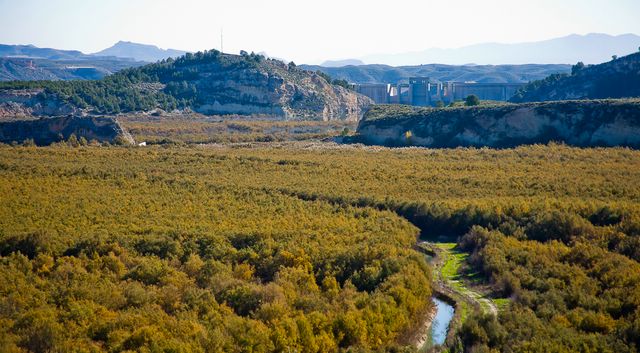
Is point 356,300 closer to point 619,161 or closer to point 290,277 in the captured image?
point 290,277

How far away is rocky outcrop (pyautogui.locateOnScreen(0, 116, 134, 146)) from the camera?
9344 centimetres

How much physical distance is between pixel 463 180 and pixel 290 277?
29004mm

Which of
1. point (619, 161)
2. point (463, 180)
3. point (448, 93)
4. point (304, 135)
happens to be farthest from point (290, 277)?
point (448, 93)

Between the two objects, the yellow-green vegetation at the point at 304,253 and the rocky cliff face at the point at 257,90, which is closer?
the yellow-green vegetation at the point at 304,253

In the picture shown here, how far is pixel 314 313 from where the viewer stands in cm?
2870

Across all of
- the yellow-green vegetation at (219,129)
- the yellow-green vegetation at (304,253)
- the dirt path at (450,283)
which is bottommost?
the dirt path at (450,283)

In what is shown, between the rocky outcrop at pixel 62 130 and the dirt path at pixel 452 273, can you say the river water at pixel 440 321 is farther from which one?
the rocky outcrop at pixel 62 130

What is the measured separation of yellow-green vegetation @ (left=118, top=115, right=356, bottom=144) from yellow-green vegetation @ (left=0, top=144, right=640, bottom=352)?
35351 mm

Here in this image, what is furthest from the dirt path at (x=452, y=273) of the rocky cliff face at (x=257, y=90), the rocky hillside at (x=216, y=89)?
the rocky cliff face at (x=257, y=90)

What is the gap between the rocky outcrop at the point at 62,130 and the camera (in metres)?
93.4

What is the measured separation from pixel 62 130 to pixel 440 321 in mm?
74223

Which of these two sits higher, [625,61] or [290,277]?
[625,61]

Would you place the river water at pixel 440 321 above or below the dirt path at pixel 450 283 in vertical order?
below

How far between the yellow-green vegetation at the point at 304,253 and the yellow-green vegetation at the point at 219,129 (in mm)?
35351
